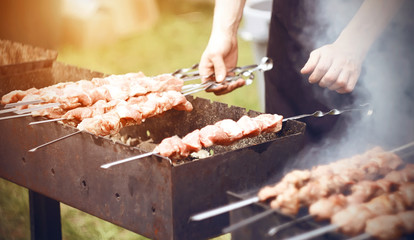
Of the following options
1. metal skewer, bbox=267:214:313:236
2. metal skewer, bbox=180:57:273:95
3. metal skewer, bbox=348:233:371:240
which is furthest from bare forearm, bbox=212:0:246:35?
metal skewer, bbox=348:233:371:240

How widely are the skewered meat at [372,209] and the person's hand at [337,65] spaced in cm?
85

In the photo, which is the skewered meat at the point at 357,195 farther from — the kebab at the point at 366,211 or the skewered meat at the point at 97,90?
the skewered meat at the point at 97,90

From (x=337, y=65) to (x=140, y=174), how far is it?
4.06 ft

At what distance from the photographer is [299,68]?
3.74 metres

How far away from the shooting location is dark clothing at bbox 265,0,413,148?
11.7 ft

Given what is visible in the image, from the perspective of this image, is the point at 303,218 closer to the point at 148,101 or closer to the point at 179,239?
the point at 179,239

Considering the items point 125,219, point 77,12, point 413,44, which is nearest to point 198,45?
point 77,12

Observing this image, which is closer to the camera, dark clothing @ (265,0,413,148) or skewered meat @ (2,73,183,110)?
skewered meat @ (2,73,183,110)

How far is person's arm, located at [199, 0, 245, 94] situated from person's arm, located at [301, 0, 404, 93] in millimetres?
816

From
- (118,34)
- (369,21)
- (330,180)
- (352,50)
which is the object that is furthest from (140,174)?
(118,34)

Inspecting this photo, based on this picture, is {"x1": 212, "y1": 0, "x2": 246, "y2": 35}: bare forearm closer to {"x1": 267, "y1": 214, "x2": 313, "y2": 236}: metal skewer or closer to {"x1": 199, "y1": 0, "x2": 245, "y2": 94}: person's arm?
{"x1": 199, "y1": 0, "x2": 245, "y2": 94}: person's arm

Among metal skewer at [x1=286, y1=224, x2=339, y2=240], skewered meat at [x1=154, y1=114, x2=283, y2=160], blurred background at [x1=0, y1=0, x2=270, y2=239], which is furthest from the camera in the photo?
blurred background at [x1=0, y1=0, x2=270, y2=239]

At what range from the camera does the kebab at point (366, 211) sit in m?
1.84

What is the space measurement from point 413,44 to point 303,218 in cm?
177
